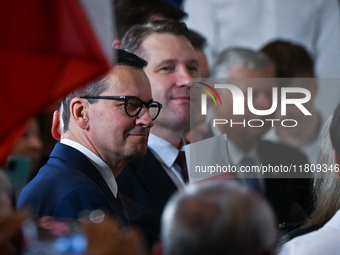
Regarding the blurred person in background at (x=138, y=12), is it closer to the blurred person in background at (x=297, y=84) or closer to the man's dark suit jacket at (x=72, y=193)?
the blurred person in background at (x=297, y=84)

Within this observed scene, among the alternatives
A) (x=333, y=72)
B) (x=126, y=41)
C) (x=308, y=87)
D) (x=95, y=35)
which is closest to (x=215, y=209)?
(x=95, y=35)

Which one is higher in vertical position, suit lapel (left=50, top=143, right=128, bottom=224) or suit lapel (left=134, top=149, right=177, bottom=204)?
suit lapel (left=50, top=143, right=128, bottom=224)

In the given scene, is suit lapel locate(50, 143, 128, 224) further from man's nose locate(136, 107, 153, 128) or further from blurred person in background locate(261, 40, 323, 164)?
blurred person in background locate(261, 40, 323, 164)

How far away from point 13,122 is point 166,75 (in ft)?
5.09

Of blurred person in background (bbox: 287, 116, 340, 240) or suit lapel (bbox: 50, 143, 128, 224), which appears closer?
suit lapel (bbox: 50, 143, 128, 224)

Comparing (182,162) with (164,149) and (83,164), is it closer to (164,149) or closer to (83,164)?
(164,149)

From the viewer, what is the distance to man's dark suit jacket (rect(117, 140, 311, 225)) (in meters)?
2.17

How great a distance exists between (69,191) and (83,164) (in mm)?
212

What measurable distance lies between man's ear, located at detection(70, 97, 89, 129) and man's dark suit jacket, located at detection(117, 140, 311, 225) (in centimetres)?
38

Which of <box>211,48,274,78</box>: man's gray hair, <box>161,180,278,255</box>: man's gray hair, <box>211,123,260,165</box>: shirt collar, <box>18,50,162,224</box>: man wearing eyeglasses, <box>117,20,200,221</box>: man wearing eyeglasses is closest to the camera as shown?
<box>161,180,278,255</box>: man's gray hair

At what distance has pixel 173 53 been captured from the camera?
256cm

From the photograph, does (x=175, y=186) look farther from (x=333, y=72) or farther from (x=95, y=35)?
(x=333, y=72)

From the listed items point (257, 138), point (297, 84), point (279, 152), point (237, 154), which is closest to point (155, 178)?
point (237, 154)

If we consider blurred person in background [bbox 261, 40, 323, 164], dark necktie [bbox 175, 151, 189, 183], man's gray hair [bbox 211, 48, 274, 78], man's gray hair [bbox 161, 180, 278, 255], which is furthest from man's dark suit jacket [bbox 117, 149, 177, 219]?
blurred person in background [bbox 261, 40, 323, 164]
